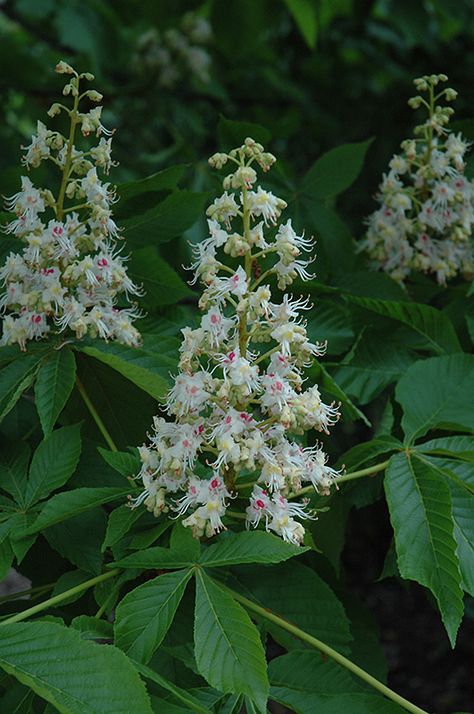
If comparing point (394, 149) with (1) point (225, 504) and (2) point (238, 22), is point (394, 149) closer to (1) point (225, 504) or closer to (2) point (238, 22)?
(2) point (238, 22)

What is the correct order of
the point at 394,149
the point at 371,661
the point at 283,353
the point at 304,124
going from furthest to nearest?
the point at 304,124
the point at 394,149
the point at 371,661
the point at 283,353

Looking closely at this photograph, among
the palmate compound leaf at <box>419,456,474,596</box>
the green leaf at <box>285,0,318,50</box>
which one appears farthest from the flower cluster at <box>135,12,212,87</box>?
the palmate compound leaf at <box>419,456,474,596</box>

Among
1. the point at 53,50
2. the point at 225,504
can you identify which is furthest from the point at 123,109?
the point at 225,504

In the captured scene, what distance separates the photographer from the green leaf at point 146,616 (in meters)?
1.51

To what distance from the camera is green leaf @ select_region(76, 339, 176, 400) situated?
5.98 ft

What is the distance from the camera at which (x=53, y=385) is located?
1.87 metres

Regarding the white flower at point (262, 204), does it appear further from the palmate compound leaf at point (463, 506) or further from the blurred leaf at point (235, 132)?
the blurred leaf at point (235, 132)

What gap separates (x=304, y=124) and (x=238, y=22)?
5.62 feet

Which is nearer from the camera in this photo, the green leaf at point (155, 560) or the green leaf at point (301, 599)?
the green leaf at point (155, 560)

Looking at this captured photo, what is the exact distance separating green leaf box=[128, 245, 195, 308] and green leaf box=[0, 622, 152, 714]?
3.39 ft

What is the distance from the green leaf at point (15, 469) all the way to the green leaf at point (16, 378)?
0.14 m

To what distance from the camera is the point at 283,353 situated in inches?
63.7

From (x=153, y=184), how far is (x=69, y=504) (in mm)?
883

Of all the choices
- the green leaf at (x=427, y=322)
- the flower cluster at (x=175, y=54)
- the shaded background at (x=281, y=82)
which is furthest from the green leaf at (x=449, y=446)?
the flower cluster at (x=175, y=54)
